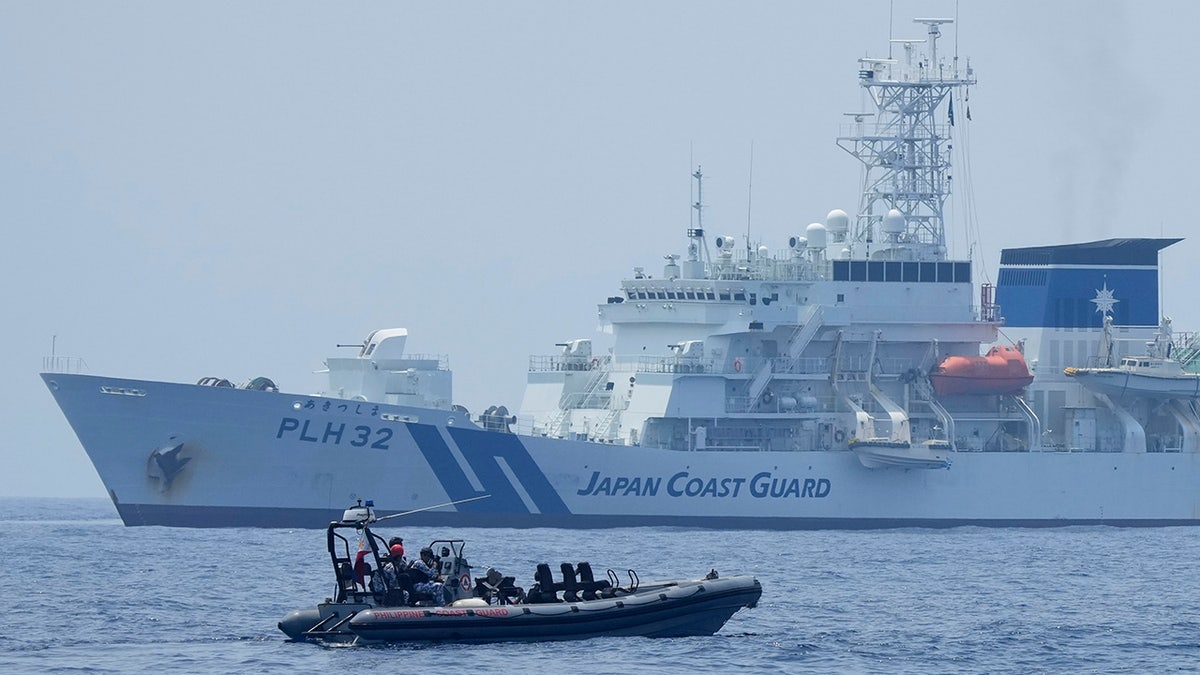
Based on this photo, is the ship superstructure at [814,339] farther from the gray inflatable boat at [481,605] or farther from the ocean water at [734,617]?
the gray inflatable boat at [481,605]

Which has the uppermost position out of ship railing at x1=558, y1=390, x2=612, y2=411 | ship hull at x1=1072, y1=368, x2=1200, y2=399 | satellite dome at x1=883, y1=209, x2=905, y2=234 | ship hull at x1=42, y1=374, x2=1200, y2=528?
satellite dome at x1=883, y1=209, x2=905, y2=234

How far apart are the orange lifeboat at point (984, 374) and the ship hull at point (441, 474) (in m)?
1.53

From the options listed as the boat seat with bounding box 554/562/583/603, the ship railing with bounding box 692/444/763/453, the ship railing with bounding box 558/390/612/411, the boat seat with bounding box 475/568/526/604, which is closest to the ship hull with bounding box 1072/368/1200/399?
the ship railing with bounding box 692/444/763/453

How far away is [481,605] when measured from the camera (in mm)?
27234

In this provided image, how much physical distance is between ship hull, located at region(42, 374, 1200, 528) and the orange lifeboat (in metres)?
1.53

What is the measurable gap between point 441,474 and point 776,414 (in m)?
7.74

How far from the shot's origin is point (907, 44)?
5100 centimetres

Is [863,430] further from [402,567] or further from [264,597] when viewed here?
[402,567]

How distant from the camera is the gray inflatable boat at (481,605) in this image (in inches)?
1060

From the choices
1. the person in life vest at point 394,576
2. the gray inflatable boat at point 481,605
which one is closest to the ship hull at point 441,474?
the gray inflatable boat at point 481,605

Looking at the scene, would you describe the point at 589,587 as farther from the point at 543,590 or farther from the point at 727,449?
the point at 727,449

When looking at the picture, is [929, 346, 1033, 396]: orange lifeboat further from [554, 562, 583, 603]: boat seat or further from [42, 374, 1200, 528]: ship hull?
[554, 562, 583, 603]: boat seat

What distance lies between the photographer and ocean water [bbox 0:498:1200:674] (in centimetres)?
2650

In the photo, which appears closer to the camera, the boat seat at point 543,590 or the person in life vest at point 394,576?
the person in life vest at point 394,576
